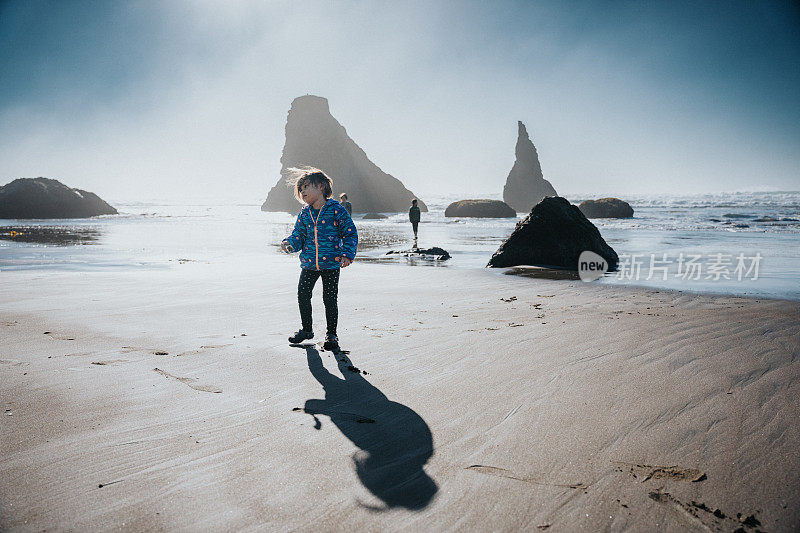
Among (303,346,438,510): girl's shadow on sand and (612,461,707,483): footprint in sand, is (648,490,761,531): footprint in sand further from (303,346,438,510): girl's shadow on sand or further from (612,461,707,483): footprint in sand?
(303,346,438,510): girl's shadow on sand

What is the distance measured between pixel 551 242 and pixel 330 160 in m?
85.7

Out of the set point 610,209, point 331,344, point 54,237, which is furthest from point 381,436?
point 610,209

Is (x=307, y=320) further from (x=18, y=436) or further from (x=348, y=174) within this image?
(x=348, y=174)

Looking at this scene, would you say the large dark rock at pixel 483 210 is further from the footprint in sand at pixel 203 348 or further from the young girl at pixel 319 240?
the footprint in sand at pixel 203 348

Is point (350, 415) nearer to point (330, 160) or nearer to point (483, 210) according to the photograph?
point (483, 210)

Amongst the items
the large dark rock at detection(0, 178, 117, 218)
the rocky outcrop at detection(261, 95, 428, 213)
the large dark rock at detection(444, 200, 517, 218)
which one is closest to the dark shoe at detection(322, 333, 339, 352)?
the large dark rock at detection(444, 200, 517, 218)

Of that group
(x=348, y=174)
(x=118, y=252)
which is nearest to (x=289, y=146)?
(x=348, y=174)

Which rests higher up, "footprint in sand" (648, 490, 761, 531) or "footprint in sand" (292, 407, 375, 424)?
"footprint in sand" (648, 490, 761, 531)

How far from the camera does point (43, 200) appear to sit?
120 ft

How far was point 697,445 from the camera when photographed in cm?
189

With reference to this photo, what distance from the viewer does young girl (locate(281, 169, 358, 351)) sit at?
3.78m

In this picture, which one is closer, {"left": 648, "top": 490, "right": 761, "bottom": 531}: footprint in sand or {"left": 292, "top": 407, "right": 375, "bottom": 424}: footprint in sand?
{"left": 648, "top": 490, "right": 761, "bottom": 531}: footprint in sand

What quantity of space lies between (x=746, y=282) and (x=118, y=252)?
13.1m

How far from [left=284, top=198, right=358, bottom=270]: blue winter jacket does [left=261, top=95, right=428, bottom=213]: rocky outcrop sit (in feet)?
273
